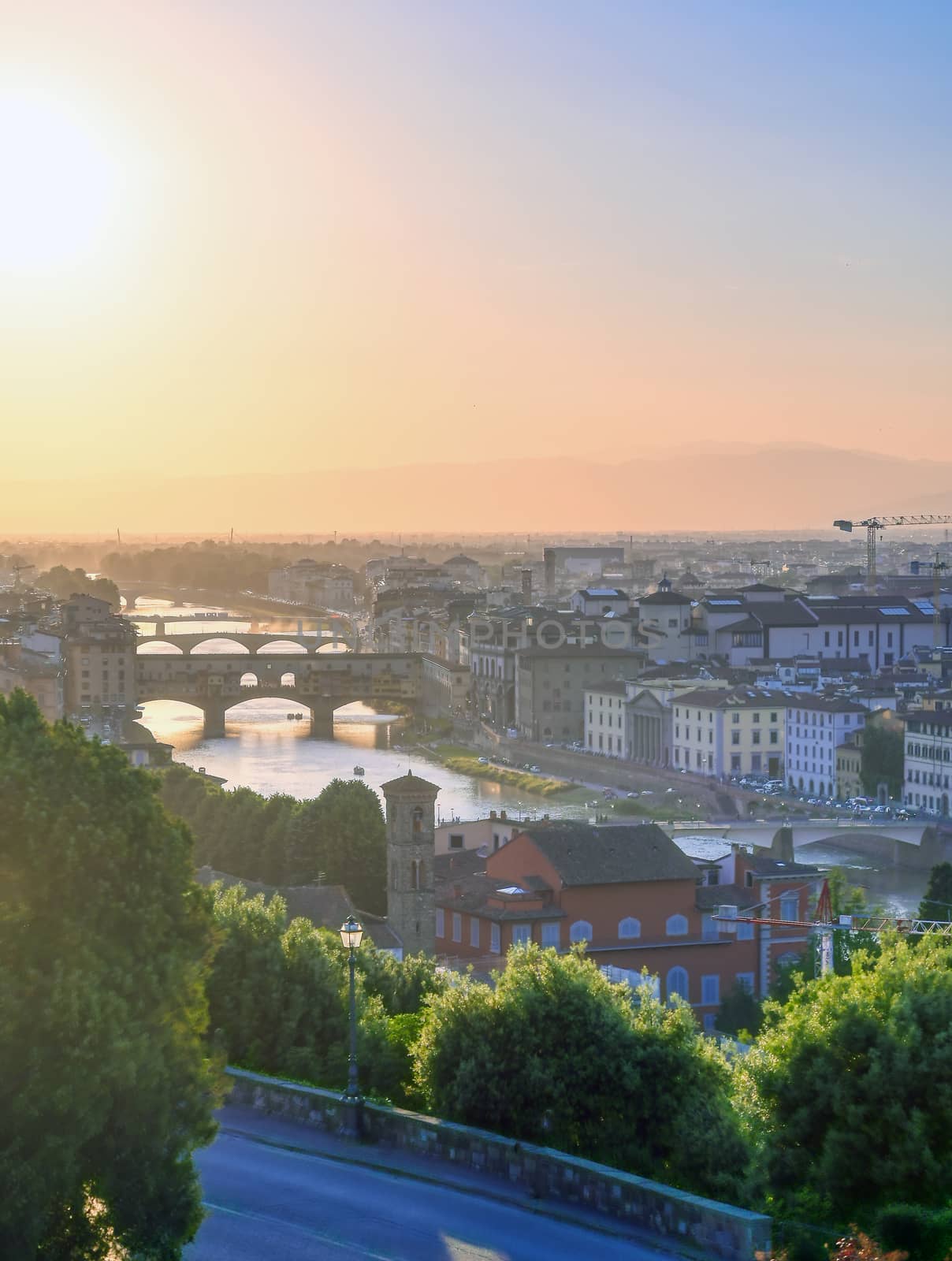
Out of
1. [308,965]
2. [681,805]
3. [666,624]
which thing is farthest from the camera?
[666,624]

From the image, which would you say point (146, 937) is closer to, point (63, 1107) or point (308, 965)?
point (63, 1107)

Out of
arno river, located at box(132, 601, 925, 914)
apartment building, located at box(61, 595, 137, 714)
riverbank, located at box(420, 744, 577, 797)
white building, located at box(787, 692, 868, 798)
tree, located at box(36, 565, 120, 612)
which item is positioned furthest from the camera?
tree, located at box(36, 565, 120, 612)

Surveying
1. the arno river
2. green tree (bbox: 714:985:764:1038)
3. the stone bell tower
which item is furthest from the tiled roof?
the arno river

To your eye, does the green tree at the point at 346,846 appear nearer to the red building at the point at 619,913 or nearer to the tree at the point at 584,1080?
the red building at the point at 619,913

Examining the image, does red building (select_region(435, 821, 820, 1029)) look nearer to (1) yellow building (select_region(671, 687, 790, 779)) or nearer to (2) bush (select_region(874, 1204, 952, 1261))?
(2) bush (select_region(874, 1204, 952, 1261))

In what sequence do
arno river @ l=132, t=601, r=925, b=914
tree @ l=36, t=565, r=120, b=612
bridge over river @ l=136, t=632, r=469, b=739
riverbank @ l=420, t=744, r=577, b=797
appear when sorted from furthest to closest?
tree @ l=36, t=565, r=120, b=612 < bridge over river @ l=136, t=632, r=469, b=739 < riverbank @ l=420, t=744, r=577, b=797 < arno river @ l=132, t=601, r=925, b=914

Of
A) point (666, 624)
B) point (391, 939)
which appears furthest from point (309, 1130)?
point (666, 624)
